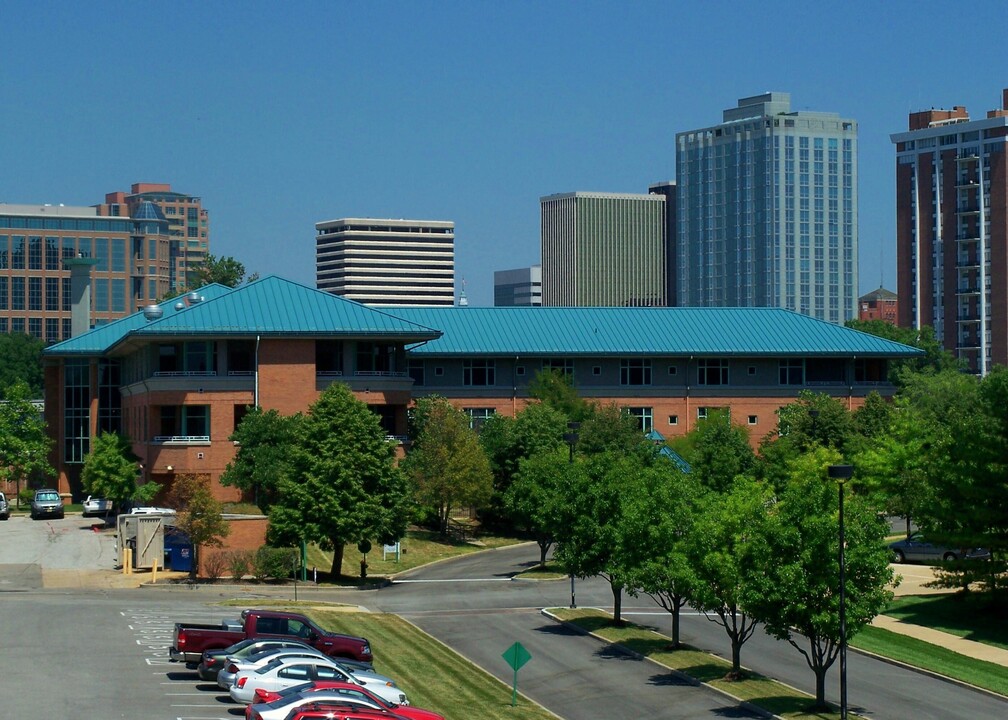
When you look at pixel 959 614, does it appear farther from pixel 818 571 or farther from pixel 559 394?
pixel 559 394

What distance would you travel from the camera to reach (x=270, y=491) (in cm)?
7838

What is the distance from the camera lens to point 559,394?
9712 cm

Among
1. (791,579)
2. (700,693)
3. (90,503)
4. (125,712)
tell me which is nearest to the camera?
(125,712)

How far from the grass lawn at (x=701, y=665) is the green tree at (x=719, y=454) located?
1967 centimetres

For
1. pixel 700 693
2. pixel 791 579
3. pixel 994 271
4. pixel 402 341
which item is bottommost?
pixel 700 693

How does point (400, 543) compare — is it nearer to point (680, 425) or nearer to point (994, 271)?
point (680, 425)

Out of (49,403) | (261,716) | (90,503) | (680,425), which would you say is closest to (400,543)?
(90,503)

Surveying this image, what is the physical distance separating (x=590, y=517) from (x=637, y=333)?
53.5 meters

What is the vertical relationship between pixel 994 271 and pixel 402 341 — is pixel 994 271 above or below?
above

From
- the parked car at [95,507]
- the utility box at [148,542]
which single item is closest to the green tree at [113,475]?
the parked car at [95,507]

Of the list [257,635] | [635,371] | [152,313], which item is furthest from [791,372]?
[257,635]

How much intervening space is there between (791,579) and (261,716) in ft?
50.0

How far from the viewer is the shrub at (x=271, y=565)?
6392cm

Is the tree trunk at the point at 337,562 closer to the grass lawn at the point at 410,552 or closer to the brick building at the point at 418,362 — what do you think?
the grass lawn at the point at 410,552
